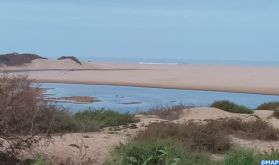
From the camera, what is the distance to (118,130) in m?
14.5

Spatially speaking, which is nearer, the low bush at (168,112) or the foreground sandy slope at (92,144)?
the foreground sandy slope at (92,144)

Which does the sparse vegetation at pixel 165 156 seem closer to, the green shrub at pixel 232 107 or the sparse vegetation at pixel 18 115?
the sparse vegetation at pixel 18 115

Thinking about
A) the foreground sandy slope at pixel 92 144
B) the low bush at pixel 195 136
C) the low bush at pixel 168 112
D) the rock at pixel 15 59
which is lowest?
the foreground sandy slope at pixel 92 144

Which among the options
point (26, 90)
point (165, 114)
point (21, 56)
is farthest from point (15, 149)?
point (21, 56)

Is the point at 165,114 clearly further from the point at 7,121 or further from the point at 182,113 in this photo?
the point at 7,121

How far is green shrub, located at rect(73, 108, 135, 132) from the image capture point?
14.2m

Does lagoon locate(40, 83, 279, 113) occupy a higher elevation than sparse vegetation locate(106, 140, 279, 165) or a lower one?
higher

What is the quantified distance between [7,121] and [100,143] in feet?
10.3

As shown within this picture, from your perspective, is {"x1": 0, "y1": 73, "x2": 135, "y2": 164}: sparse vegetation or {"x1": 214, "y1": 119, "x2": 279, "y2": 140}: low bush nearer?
{"x1": 0, "y1": 73, "x2": 135, "y2": 164}: sparse vegetation

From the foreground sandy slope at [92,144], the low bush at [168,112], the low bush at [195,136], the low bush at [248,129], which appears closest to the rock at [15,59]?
the low bush at [168,112]

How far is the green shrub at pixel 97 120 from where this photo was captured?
1418cm

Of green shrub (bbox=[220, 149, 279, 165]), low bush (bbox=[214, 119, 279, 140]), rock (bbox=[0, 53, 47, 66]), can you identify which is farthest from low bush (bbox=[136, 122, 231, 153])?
rock (bbox=[0, 53, 47, 66])

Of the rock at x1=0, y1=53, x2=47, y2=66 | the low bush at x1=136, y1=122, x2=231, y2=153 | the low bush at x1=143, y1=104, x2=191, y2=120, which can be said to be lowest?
the low bush at x1=136, y1=122, x2=231, y2=153

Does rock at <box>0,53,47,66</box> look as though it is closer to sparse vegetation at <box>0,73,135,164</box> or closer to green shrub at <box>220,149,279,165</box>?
sparse vegetation at <box>0,73,135,164</box>
